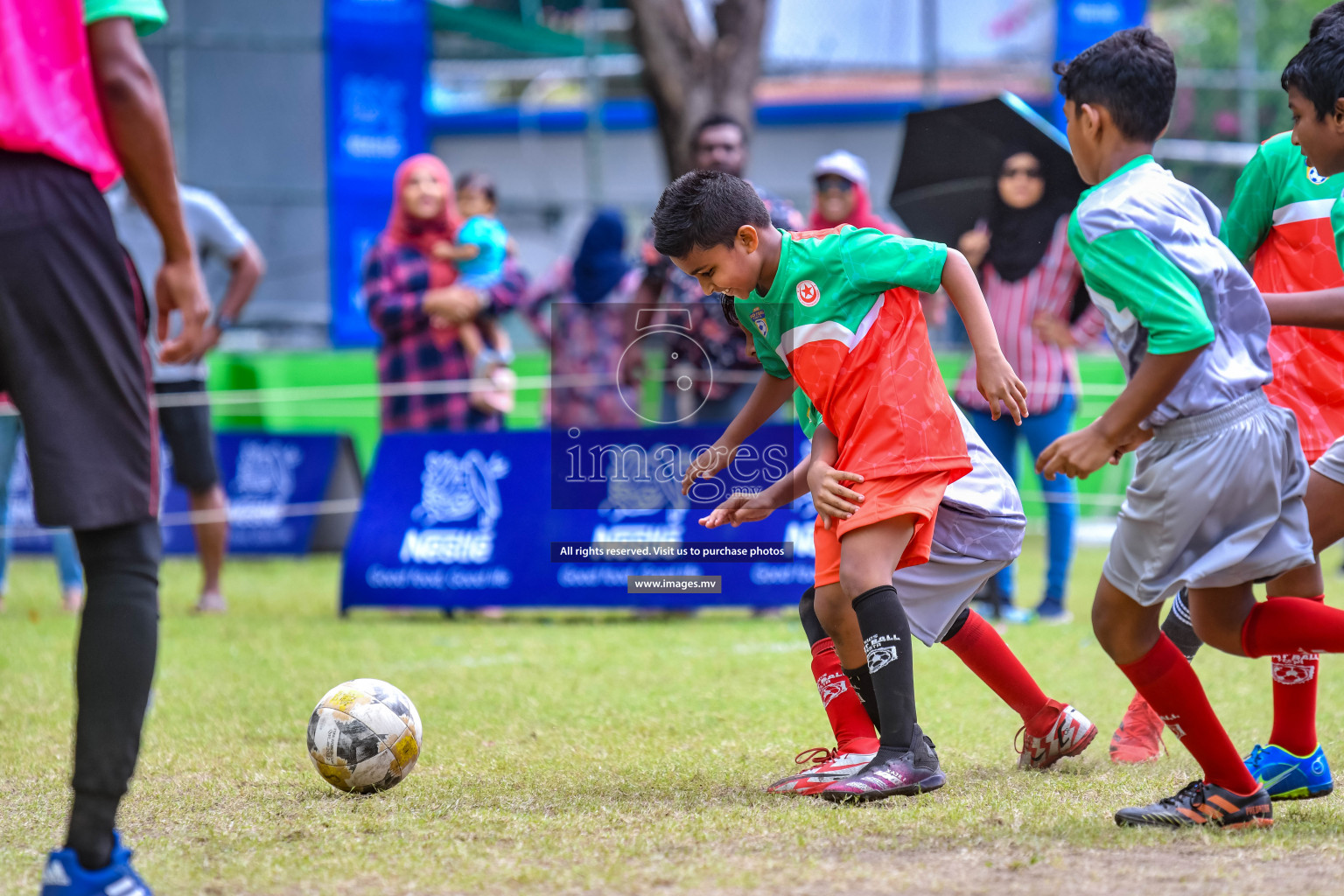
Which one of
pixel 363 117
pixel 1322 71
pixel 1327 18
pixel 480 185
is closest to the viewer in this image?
pixel 1322 71

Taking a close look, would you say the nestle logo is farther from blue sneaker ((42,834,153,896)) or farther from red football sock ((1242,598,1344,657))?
blue sneaker ((42,834,153,896))

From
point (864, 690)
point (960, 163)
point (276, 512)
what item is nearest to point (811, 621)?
point (864, 690)

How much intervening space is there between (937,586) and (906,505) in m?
0.35

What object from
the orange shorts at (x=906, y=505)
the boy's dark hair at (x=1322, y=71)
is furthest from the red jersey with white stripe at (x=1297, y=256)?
the orange shorts at (x=906, y=505)

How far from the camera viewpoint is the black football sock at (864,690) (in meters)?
3.61

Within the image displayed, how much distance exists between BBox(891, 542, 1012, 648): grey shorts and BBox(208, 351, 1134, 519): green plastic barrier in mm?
7149

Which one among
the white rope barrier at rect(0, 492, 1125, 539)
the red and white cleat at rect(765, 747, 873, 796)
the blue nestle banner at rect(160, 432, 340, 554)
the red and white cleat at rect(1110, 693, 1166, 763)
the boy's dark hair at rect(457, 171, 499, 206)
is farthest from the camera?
the blue nestle banner at rect(160, 432, 340, 554)

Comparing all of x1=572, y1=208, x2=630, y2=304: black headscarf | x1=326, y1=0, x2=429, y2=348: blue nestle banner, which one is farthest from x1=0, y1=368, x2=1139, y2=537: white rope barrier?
x1=326, y1=0, x2=429, y2=348: blue nestle banner

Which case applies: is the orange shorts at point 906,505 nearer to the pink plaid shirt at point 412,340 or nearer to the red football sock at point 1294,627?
the red football sock at point 1294,627

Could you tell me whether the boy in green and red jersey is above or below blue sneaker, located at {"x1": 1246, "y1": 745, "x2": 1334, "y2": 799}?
above

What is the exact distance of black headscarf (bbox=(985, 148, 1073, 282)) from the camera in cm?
626

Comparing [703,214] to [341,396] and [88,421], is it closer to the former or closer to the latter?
[88,421]

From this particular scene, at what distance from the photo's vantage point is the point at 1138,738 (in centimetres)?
402

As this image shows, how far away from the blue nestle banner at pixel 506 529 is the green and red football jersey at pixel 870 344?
312 cm
